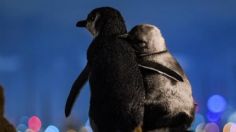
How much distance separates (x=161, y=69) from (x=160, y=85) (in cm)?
6

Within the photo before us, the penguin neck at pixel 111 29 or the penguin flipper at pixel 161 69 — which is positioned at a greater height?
the penguin neck at pixel 111 29

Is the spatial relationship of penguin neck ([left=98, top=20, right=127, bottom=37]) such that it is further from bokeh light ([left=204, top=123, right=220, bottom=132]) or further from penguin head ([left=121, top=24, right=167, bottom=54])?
bokeh light ([left=204, top=123, right=220, bottom=132])

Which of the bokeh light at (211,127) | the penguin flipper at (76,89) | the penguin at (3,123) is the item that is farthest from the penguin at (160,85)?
the bokeh light at (211,127)

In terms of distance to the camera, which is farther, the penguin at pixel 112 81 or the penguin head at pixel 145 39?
the penguin head at pixel 145 39

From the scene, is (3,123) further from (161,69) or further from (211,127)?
(211,127)

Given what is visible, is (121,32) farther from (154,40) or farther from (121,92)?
(121,92)

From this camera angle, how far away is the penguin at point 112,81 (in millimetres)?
2143

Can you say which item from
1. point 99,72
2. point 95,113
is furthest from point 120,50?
point 95,113

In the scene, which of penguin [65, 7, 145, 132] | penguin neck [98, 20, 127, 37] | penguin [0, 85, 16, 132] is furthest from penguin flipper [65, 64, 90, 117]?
penguin [0, 85, 16, 132]

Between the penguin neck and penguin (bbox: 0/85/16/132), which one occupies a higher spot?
the penguin neck

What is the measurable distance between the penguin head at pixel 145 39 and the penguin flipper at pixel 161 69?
67mm

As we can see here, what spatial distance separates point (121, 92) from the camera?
216cm

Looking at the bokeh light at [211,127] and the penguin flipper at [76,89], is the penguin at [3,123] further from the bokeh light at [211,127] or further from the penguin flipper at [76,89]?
the bokeh light at [211,127]

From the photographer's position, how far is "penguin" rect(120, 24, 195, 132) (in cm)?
219
